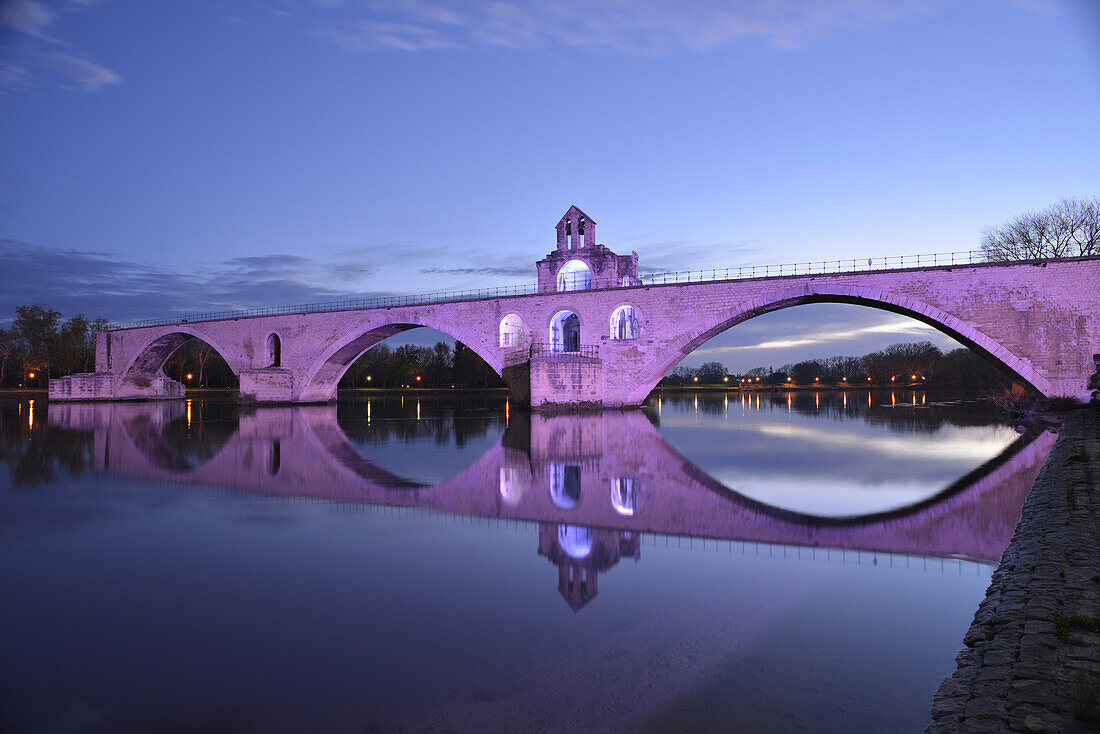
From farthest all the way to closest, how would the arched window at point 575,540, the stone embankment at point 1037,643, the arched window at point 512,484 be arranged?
the arched window at point 512,484 → the arched window at point 575,540 → the stone embankment at point 1037,643

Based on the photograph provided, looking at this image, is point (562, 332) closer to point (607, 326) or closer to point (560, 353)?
point (607, 326)

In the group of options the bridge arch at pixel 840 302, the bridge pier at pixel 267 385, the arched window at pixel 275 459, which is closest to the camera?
the arched window at pixel 275 459

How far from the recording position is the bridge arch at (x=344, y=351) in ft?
125

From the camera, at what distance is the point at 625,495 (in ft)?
31.3

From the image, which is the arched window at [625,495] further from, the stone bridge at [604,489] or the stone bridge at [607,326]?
the stone bridge at [607,326]

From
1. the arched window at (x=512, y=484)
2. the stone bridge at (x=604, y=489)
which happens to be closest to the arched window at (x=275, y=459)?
the stone bridge at (x=604, y=489)

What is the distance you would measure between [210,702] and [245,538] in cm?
398

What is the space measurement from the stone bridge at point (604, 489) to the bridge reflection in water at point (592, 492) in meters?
0.03

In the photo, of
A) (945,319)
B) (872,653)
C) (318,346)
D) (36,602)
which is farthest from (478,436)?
(318,346)

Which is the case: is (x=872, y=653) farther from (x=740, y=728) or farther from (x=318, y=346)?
(x=318, y=346)

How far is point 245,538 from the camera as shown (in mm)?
6984

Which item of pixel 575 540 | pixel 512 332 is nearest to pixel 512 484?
pixel 575 540

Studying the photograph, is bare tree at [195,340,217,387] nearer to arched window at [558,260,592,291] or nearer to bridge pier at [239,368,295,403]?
bridge pier at [239,368,295,403]

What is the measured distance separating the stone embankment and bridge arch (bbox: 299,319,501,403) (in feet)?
105
